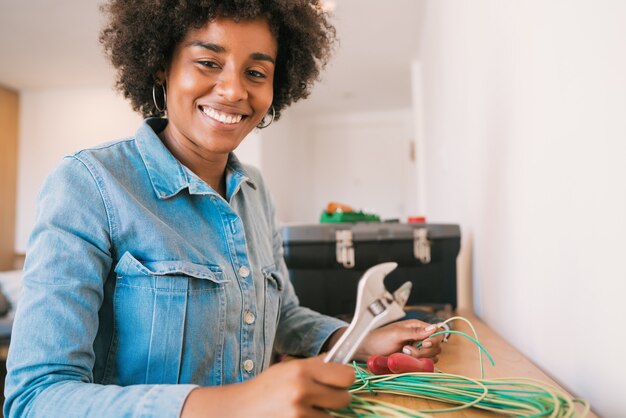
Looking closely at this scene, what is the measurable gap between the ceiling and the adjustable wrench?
1.96m

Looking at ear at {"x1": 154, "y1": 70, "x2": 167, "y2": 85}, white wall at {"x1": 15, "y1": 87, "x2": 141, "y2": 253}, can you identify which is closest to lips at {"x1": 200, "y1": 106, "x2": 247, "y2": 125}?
ear at {"x1": 154, "y1": 70, "x2": 167, "y2": 85}

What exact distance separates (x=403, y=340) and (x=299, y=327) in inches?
9.6

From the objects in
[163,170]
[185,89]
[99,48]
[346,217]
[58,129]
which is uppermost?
[99,48]

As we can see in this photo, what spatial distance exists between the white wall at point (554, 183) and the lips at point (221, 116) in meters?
0.50

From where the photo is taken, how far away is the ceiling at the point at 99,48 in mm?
3031

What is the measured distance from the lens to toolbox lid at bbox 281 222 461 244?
1.25 meters

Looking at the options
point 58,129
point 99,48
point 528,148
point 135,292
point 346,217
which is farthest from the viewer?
point 58,129

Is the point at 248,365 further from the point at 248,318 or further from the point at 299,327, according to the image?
the point at 299,327

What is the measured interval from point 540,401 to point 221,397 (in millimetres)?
337

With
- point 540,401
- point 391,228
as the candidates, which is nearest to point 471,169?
point 391,228

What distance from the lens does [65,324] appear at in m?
0.54

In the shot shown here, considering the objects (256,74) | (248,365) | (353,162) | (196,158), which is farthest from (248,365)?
(353,162)

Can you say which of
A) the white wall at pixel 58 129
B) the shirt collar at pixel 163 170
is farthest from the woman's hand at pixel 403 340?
the white wall at pixel 58 129

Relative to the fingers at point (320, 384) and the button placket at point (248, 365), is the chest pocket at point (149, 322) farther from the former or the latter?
the fingers at point (320, 384)
